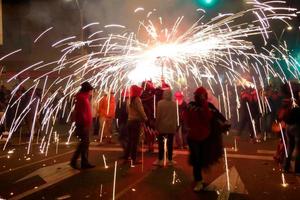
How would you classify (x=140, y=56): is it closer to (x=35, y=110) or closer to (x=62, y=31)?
(x=35, y=110)

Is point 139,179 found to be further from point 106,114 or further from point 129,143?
point 106,114

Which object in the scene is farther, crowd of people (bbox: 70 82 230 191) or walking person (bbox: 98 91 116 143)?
walking person (bbox: 98 91 116 143)

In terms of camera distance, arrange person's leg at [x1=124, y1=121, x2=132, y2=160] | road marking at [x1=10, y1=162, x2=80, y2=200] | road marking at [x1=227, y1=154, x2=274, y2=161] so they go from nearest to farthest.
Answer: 1. road marking at [x1=10, y1=162, x2=80, y2=200]
2. person's leg at [x1=124, y1=121, x2=132, y2=160]
3. road marking at [x1=227, y1=154, x2=274, y2=161]

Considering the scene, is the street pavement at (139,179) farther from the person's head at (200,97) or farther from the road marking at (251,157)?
the person's head at (200,97)

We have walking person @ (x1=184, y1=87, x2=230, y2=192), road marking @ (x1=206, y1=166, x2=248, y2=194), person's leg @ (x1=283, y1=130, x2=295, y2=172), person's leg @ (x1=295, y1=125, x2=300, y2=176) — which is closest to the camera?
road marking @ (x1=206, y1=166, x2=248, y2=194)

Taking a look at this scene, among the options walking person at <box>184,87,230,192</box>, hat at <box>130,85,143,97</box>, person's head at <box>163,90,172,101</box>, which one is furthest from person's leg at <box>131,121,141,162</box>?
walking person at <box>184,87,230,192</box>

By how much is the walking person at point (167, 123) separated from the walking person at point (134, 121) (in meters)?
0.44

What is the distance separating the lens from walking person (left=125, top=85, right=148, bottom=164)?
1038 centimetres

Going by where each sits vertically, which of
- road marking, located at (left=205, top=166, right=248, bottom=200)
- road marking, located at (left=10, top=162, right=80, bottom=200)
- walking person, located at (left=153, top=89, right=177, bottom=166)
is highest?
walking person, located at (left=153, top=89, right=177, bottom=166)

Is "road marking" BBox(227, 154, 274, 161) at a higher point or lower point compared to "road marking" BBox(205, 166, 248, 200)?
higher

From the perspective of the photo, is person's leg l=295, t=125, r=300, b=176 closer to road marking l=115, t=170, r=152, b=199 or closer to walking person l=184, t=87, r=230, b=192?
walking person l=184, t=87, r=230, b=192

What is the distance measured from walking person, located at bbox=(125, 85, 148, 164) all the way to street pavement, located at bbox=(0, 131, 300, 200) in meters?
0.32

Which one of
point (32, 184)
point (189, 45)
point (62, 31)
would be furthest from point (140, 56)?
point (62, 31)

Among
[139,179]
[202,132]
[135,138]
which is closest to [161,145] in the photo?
[135,138]
